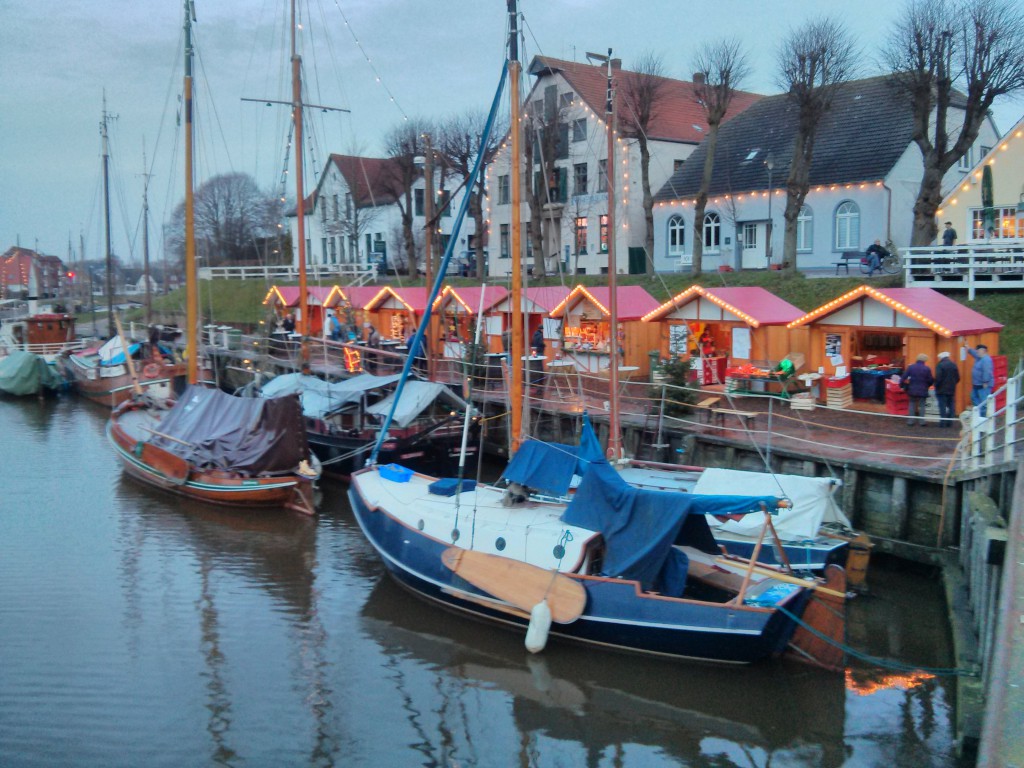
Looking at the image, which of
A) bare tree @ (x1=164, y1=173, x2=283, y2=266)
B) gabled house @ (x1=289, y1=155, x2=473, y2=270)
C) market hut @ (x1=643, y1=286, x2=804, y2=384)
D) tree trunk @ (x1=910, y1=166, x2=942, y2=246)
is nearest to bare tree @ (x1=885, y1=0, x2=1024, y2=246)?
tree trunk @ (x1=910, y1=166, x2=942, y2=246)

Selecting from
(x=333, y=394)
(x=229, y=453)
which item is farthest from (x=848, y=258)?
(x=229, y=453)

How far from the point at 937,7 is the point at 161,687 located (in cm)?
2640

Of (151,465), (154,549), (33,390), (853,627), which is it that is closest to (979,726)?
(853,627)

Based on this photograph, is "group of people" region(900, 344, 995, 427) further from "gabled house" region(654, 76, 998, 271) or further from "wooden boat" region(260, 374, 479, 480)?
"gabled house" region(654, 76, 998, 271)

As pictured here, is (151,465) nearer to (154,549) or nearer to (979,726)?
(154,549)

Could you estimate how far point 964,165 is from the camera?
34.2 metres

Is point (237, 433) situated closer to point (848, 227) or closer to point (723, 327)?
point (723, 327)

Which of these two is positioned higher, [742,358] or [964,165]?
[964,165]

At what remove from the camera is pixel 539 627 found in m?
12.0

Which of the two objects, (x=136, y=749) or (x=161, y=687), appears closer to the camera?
(x=136, y=749)

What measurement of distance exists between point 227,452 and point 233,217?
6471cm

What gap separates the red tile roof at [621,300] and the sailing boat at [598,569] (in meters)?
11.4

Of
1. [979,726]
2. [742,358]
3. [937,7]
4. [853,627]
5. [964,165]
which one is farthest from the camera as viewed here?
[964,165]

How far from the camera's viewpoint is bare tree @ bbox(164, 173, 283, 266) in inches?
3051
